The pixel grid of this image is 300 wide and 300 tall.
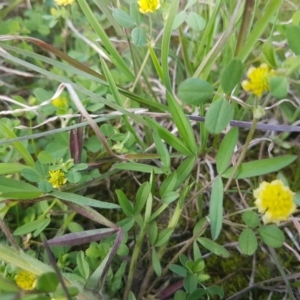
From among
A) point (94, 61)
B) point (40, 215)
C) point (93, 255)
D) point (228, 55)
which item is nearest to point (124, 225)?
point (93, 255)

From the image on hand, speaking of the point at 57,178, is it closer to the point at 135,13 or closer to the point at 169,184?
the point at 169,184

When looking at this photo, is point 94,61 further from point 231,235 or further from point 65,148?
point 231,235

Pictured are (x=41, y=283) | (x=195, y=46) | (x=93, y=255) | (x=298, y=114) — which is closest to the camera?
(x=41, y=283)

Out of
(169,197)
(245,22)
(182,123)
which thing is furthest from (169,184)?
(245,22)

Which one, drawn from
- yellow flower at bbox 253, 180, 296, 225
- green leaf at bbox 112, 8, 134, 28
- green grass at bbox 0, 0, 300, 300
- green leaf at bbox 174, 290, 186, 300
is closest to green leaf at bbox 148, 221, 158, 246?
green grass at bbox 0, 0, 300, 300

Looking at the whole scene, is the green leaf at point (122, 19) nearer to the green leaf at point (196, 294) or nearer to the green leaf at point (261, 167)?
the green leaf at point (261, 167)

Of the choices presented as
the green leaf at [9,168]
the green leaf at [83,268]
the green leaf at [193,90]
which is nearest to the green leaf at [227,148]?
the green leaf at [193,90]
